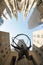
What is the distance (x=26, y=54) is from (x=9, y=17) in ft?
33.3

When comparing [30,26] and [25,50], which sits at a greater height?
[30,26]

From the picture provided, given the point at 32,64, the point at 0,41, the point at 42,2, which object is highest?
the point at 42,2

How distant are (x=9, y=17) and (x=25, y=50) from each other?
10.1m

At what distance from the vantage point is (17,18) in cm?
1482

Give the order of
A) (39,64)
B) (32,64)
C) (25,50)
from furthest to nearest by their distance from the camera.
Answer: (25,50), (32,64), (39,64)

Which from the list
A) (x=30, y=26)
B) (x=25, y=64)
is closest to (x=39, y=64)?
(x=25, y=64)

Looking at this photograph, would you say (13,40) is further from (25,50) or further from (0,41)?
(0,41)

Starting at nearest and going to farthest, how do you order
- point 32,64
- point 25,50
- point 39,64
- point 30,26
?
1. point 39,64
2. point 32,64
3. point 25,50
4. point 30,26

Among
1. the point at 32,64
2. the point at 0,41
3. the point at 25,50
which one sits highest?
the point at 0,41

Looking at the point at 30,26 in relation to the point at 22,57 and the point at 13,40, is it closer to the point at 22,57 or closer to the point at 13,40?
the point at 13,40

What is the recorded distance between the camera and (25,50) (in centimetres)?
500

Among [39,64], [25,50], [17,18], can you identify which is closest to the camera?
[39,64]

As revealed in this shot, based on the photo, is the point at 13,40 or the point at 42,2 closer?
the point at 13,40

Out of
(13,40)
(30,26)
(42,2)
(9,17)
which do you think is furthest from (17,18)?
(13,40)
